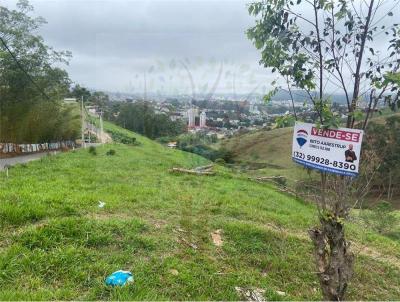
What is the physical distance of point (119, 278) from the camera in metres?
3.75

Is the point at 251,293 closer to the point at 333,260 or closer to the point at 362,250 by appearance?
the point at 333,260

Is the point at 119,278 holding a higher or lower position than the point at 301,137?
lower

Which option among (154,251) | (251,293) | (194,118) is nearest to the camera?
(251,293)

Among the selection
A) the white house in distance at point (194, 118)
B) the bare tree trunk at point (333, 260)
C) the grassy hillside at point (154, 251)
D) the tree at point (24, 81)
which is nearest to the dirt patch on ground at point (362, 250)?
the grassy hillside at point (154, 251)

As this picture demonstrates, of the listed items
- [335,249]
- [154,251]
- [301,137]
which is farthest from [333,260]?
[154,251]

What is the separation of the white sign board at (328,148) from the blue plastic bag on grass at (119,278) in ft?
6.69

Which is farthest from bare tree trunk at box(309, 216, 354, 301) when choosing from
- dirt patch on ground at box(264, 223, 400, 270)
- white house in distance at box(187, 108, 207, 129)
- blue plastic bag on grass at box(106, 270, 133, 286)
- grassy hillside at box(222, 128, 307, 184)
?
grassy hillside at box(222, 128, 307, 184)

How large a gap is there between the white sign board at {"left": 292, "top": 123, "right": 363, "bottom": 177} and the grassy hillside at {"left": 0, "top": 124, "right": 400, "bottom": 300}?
5.61ft

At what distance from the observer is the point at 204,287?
406 cm

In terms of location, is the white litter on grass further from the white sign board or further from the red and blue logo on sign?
the red and blue logo on sign

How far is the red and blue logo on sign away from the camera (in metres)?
3.39

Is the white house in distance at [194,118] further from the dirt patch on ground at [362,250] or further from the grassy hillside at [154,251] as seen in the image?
the dirt patch on ground at [362,250]

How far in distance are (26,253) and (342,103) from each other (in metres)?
3.53

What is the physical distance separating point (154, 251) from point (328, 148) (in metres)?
2.53
